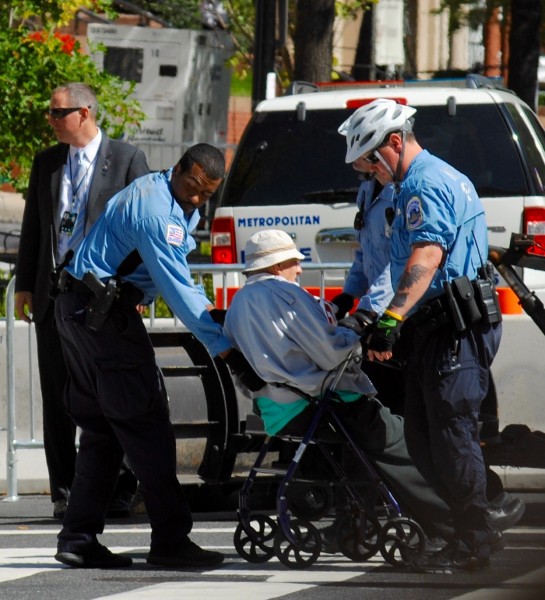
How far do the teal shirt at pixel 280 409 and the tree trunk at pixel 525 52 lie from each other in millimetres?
11424

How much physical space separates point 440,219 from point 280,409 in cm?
98

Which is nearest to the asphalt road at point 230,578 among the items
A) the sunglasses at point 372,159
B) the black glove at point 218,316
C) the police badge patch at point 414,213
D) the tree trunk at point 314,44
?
the black glove at point 218,316

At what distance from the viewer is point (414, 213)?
19.2 ft

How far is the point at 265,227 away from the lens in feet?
32.1

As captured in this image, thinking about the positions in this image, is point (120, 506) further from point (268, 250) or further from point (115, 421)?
point (268, 250)

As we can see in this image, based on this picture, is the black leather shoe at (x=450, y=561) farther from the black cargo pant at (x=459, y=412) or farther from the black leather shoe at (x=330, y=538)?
the black leather shoe at (x=330, y=538)

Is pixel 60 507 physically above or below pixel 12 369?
below

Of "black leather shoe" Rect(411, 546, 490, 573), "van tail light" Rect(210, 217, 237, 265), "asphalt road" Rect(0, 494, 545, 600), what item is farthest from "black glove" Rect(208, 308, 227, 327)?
"van tail light" Rect(210, 217, 237, 265)

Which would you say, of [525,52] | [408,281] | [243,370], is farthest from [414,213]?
[525,52]

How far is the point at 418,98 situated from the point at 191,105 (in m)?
12.1

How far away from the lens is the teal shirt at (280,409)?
611cm

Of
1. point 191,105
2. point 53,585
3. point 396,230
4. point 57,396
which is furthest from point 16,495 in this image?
point 191,105

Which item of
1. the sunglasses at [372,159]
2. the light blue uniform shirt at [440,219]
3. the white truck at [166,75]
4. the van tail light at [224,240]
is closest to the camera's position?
the light blue uniform shirt at [440,219]

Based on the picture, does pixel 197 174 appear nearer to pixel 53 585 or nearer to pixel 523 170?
pixel 53 585
